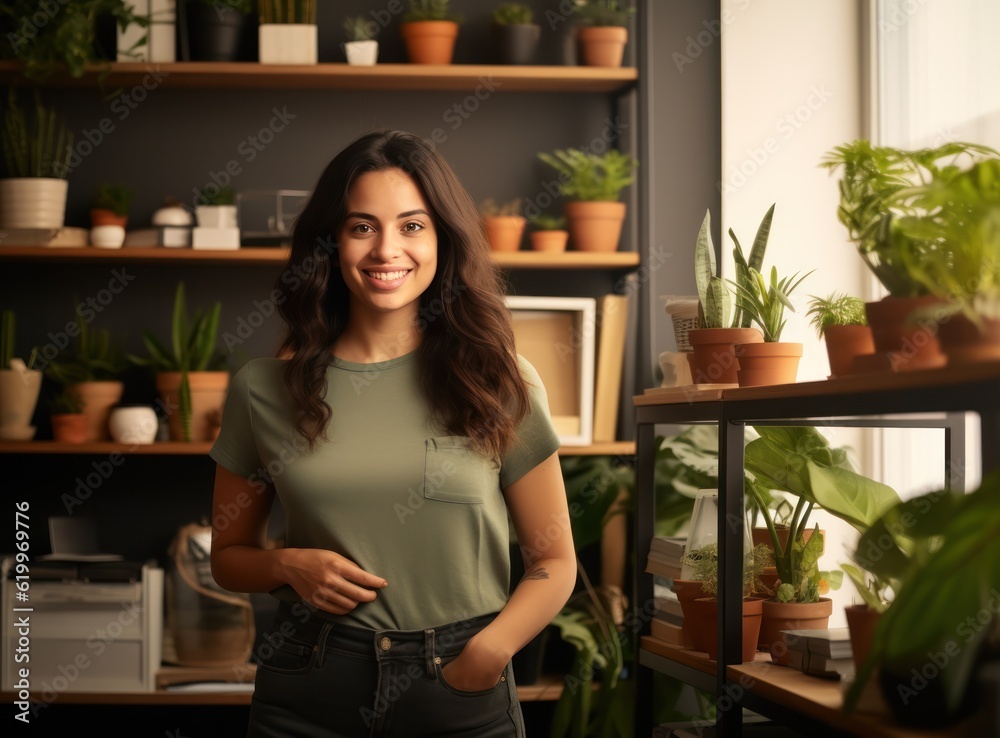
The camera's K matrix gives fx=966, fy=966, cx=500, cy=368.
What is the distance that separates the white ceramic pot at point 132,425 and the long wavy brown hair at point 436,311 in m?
1.22

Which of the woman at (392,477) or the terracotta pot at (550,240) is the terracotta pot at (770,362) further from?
the terracotta pot at (550,240)

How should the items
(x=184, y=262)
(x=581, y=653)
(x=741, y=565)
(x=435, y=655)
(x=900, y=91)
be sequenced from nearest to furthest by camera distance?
(x=435, y=655) → (x=741, y=565) → (x=581, y=653) → (x=900, y=91) → (x=184, y=262)

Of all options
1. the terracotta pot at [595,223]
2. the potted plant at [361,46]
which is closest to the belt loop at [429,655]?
the terracotta pot at [595,223]

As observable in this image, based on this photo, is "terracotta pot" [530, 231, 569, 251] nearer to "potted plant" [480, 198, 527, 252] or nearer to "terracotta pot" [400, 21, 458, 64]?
"potted plant" [480, 198, 527, 252]

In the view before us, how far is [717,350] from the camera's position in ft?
6.37

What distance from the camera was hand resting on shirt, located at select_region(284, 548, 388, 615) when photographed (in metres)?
1.42

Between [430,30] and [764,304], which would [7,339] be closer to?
[430,30]

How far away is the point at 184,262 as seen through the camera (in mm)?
2922

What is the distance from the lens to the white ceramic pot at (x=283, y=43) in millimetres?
2764

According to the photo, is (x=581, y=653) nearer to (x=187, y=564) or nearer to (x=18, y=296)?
(x=187, y=564)

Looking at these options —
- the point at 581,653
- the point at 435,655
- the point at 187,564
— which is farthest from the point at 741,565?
the point at 187,564

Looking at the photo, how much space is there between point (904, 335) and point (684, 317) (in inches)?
38.2

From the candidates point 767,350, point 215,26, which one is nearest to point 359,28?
point 215,26

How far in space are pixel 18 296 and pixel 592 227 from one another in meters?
1.76
